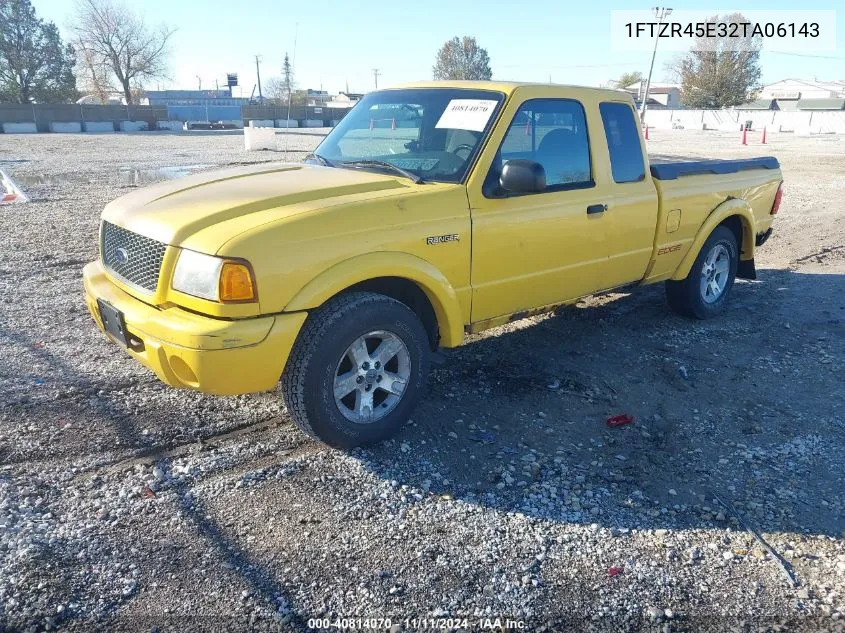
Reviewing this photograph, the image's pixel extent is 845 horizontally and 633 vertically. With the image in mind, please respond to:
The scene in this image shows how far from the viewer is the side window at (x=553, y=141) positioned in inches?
163

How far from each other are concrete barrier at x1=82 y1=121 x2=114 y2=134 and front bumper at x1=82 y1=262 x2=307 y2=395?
4731 centimetres

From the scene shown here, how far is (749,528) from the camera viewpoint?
3.13 metres

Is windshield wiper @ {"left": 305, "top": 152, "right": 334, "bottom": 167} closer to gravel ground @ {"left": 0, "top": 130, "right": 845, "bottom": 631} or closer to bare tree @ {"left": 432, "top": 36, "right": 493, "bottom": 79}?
gravel ground @ {"left": 0, "top": 130, "right": 845, "bottom": 631}

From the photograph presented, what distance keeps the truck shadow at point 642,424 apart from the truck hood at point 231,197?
1.45 metres

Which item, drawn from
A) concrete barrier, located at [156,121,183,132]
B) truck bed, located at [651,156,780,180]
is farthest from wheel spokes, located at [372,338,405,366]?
concrete barrier, located at [156,121,183,132]

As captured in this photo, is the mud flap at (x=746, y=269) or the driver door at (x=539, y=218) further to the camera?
the mud flap at (x=746, y=269)

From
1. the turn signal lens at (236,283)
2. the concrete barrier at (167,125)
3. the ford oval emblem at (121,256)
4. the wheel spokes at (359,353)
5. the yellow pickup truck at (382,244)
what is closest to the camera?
the turn signal lens at (236,283)

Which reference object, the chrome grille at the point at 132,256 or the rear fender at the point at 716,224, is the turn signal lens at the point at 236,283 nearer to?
the chrome grille at the point at 132,256

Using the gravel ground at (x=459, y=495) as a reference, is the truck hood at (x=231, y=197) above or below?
above

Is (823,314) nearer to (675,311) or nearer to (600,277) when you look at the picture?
(675,311)

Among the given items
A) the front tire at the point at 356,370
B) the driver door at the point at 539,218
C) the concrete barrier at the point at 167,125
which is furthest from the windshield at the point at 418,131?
the concrete barrier at the point at 167,125

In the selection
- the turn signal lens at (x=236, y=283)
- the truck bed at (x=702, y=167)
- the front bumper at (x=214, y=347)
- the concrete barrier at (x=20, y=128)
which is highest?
the concrete barrier at (x=20, y=128)

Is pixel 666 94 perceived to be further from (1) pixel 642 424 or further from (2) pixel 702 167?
(1) pixel 642 424

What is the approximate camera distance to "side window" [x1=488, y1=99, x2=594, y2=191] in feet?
13.6
